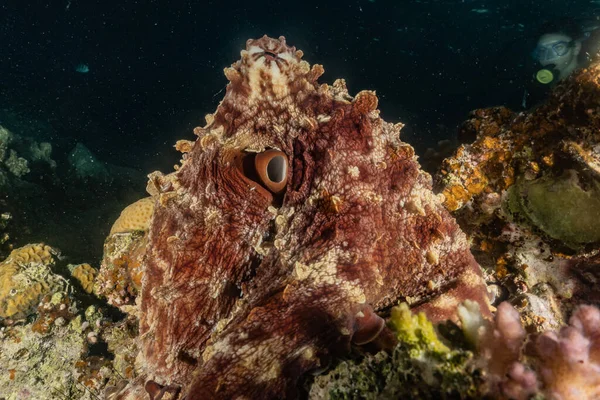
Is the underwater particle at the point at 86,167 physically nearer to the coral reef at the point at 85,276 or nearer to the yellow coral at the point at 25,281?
the yellow coral at the point at 25,281

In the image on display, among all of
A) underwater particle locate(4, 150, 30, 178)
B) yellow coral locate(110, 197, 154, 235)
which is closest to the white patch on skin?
yellow coral locate(110, 197, 154, 235)

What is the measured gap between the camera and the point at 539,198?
3328 millimetres

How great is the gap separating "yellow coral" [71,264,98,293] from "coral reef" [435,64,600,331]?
6127mm

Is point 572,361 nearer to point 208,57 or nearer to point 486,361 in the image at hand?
point 486,361

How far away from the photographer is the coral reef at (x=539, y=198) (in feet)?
10.3

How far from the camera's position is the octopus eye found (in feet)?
8.39

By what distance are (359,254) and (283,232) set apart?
548 millimetres

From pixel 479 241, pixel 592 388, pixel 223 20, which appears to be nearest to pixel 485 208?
pixel 479 241

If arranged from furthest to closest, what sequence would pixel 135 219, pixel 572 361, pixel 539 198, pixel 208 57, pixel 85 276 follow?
pixel 208 57
pixel 85 276
pixel 135 219
pixel 539 198
pixel 572 361

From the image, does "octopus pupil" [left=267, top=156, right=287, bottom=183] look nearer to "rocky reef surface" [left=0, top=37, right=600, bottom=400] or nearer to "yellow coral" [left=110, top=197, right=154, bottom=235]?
"rocky reef surface" [left=0, top=37, right=600, bottom=400]

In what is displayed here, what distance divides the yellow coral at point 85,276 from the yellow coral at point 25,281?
1.05 ft

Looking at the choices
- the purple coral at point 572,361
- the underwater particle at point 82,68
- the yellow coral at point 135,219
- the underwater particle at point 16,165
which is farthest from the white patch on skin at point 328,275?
the underwater particle at point 82,68

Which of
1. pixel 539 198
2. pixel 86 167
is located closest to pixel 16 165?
pixel 86 167

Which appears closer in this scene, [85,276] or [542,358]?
[542,358]
